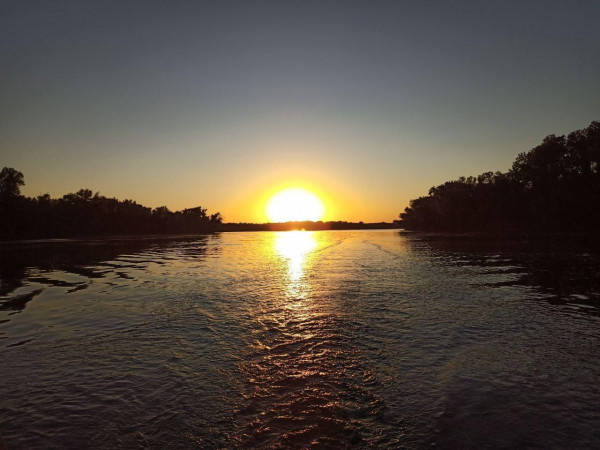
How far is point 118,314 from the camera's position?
1716 cm

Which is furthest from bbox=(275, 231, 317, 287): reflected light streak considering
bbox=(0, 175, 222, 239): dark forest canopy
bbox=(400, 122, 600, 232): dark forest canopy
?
bbox=(0, 175, 222, 239): dark forest canopy

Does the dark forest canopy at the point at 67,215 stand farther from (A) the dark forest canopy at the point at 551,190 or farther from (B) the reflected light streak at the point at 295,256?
(A) the dark forest canopy at the point at 551,190

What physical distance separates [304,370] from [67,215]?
176243mm

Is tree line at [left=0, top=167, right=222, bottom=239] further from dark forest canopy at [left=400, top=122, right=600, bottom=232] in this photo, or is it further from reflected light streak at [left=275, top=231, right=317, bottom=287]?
dark forest canopy at [left=400, top=122, right=600, bottom=232]

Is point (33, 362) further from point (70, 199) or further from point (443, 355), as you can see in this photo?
point (70, 199)

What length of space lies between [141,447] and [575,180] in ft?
437

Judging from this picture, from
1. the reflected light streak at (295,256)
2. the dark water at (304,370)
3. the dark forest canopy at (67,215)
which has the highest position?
the dark forest canopy at (67,215)

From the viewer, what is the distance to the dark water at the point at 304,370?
6844mm

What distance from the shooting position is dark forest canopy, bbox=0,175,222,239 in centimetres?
13050

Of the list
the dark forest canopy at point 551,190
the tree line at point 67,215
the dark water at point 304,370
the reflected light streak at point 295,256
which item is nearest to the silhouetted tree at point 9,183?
the tree line at point 67,215

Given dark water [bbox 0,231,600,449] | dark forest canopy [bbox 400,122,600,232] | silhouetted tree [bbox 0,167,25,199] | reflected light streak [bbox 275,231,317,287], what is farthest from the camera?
silhouetted tree [bbox 0,167,25,199]

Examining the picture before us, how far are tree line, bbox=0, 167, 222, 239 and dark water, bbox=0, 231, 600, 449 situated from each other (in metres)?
145

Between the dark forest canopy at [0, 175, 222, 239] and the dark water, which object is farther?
the dark forest canopy at [0, 175, 222, 239]

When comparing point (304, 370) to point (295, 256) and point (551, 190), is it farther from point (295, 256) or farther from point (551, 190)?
point (551, 190)
